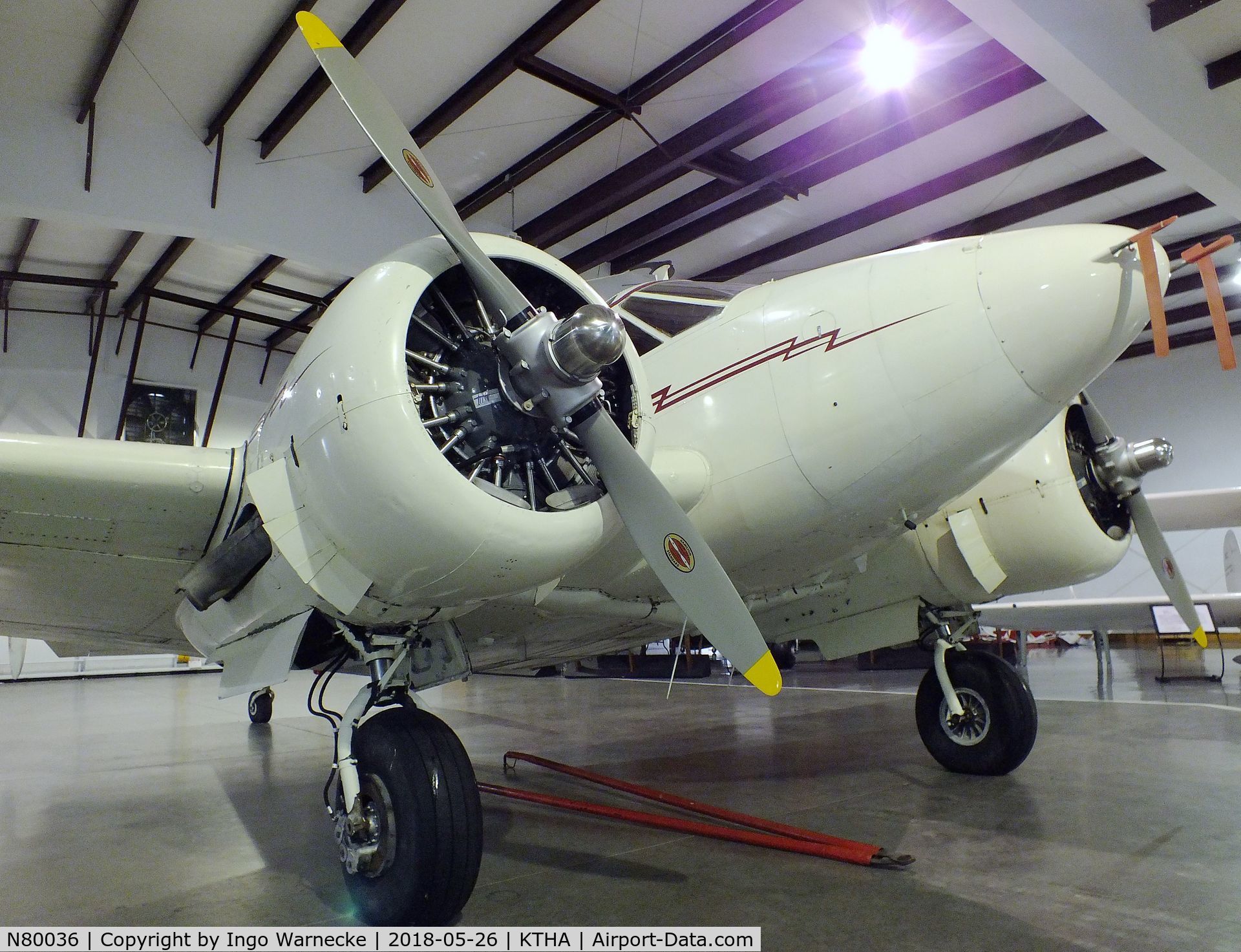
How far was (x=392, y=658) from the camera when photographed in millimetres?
Answer: 3262

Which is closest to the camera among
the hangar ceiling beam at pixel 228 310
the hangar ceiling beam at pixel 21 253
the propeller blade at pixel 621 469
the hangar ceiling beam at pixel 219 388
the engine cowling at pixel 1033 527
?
the propeller blade at pixel 621 469

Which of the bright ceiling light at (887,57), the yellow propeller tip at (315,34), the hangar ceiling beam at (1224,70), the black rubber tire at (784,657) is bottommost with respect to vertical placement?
the black rubber tire at (784,657)

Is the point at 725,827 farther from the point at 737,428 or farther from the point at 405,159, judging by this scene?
the point at 405,159

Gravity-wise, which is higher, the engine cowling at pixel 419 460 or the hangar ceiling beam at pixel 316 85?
the hangar ceiling beam at pixel 316 85

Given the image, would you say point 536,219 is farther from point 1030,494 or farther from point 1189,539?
point 1189,539

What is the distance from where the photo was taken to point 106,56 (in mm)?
7500

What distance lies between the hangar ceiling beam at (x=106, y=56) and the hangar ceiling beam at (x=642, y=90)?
13.4 feet

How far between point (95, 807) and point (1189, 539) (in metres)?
20.7

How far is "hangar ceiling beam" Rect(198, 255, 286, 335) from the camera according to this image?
543 inches

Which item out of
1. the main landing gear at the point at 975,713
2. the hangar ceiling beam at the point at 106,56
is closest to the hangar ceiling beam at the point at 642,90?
the hangar ceiling beam at the point at 106,56

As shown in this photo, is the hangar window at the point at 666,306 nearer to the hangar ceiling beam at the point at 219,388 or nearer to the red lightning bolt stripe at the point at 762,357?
the red lightning bolt stripe at the point at 762,357

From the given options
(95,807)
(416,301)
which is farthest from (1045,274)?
(95,807)

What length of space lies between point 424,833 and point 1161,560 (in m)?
4.72

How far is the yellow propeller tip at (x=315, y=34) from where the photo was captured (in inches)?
115
